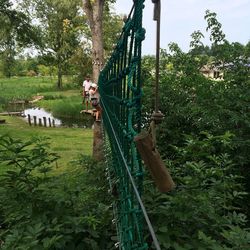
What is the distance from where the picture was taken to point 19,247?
245 centimetres

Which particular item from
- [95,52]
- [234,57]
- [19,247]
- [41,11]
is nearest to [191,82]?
[234,57]

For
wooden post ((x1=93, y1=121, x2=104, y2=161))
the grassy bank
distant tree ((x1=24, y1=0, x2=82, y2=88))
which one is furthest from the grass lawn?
distant tree ((x1=24, y1=0, x2=82, y2=88))

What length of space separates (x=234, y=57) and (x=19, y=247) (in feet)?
16.7

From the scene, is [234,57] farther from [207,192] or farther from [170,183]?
[170,183]

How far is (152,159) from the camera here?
1.67m

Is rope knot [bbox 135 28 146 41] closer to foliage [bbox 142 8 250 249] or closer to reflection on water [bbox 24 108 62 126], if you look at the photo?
foliage [bbox 142 8 250 249]

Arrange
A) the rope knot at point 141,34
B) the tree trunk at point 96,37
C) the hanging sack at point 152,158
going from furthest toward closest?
the tree trunk at point 96,37
the rope knot at point 141,34
the hanging sack at point 152,158

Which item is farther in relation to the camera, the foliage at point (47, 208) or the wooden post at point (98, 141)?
the wooden post at point (98, 141)

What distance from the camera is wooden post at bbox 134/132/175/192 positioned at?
1648 millimetres

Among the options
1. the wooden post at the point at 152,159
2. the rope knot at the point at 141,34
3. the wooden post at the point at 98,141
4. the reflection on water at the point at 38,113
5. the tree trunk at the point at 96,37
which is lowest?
the reflection on water at the point at 38,113

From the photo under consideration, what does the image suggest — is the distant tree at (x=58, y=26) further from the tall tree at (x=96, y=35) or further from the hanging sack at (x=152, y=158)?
the hanging sack at (x=152, y=158)

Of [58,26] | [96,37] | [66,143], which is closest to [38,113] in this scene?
[58,26]

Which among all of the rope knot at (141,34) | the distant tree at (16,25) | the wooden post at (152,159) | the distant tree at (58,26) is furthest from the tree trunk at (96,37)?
the distant tree at (58,26)

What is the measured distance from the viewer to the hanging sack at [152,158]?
1648 millimetres
